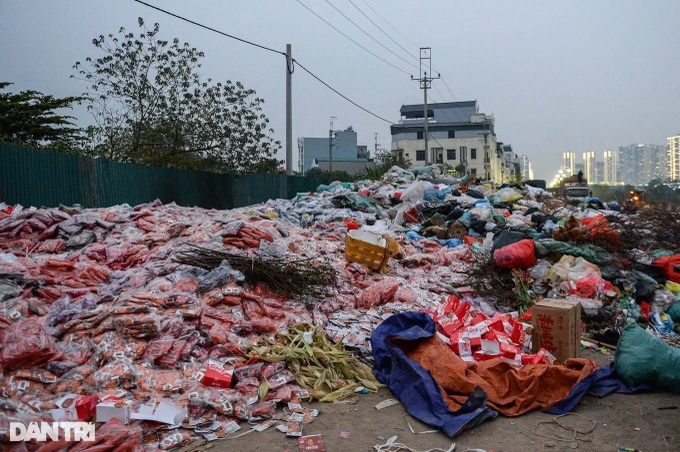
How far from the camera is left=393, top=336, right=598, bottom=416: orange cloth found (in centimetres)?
350

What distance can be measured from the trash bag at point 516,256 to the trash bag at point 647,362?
2.46m

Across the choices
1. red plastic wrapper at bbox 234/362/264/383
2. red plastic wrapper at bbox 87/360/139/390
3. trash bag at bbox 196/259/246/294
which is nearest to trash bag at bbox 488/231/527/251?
trash bag at bbox 196/259/246/294

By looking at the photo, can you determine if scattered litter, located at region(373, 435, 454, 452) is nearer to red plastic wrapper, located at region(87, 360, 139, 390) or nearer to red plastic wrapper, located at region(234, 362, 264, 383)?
red plastic wrapper, located at region(234, 362, 264, 383)

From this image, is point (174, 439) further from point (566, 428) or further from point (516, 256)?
point (516, 256)

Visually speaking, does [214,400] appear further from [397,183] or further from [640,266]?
[397,183]

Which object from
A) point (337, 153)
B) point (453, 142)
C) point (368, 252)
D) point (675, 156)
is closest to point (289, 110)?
point (368, 252)

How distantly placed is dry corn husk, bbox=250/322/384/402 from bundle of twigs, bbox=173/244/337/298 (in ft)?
2.76

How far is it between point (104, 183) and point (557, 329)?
8.77 metres

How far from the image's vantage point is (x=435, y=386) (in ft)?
11.5

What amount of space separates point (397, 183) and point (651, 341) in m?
12.0

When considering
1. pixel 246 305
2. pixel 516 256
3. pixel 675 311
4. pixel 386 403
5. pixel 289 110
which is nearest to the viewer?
pixel 386 403

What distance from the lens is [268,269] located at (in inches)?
203

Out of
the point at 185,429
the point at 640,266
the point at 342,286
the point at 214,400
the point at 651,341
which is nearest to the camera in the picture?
the point at 185,429

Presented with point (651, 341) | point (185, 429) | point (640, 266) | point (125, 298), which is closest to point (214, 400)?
point (185, 429)
